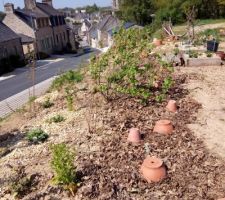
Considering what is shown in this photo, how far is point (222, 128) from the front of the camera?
9367 mm

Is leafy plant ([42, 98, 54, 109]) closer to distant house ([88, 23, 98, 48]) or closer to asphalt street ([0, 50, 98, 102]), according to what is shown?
asphalt street ([0, 50, 98, 102])

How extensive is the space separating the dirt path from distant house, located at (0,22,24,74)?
21.3m

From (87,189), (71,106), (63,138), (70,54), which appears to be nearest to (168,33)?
(71,106)

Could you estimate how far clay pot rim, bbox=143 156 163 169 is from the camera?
23.4 ft

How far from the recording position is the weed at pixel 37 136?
30.7 ft

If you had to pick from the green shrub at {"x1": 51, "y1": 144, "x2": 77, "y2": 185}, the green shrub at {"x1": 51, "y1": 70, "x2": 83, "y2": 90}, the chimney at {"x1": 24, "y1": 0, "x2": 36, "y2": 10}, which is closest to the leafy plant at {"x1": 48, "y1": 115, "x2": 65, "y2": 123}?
the green shrub at {"x1": 51, "y1": 144, "x2": 77, "y2": 185}

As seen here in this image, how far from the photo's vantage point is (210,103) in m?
11.2

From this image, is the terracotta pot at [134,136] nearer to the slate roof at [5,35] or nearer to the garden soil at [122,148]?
the garden soil at [122,148]

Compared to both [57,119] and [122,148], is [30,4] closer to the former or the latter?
[57,119]

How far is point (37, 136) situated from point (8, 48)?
89.9 ft

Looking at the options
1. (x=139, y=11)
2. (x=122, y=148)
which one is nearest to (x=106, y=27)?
(x=139, y=11)

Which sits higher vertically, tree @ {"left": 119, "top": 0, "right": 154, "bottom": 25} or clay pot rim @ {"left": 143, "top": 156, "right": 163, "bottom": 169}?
clay pot rim @ {"left": 143, "top": 156, "right": 163, "bottom": 169}

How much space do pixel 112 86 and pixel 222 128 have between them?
446 cm

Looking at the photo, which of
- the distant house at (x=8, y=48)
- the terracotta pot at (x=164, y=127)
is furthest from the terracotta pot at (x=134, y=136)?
the distant house at (x=8, y=48)
